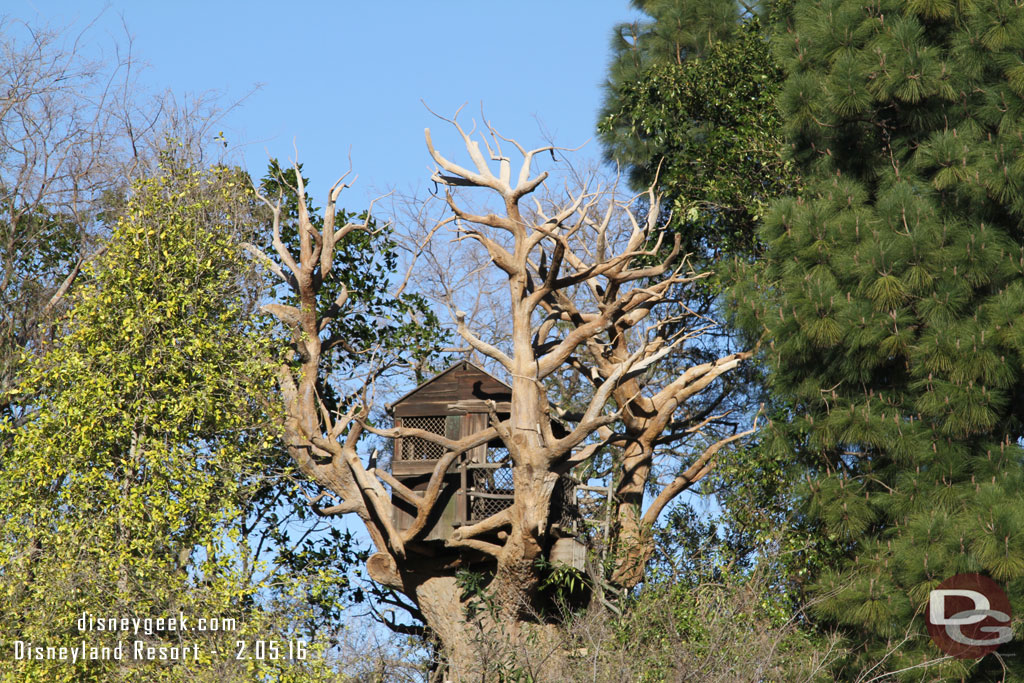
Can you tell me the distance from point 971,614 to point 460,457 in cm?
481

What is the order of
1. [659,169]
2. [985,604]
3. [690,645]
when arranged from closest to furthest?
[985,604] → [690,645] → [659,169]

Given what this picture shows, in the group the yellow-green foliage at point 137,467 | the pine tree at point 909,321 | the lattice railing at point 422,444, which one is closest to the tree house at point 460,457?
the lattice railing at point 422,444

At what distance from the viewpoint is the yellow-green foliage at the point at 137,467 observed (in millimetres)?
9453

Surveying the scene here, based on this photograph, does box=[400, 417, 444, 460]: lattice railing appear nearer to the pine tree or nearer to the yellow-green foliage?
the yellow-green foliage

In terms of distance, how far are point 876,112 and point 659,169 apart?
3637 mm

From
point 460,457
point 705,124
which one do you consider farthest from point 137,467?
point 705,124

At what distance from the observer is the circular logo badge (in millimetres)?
9289

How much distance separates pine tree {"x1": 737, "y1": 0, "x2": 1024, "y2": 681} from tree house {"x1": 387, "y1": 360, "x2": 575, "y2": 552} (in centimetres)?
266

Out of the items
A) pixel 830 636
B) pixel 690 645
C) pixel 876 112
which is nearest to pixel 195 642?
pixel 690 645

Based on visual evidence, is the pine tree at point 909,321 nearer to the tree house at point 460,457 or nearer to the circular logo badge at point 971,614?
the circular logo badge at point 971,614

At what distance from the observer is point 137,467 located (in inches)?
390

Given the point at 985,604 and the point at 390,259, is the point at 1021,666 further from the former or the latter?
the point at 390,259

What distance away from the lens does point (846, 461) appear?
11117 millimetres

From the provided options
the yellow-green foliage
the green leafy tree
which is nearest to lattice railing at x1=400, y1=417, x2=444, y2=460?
the yellow-green foliage
